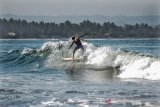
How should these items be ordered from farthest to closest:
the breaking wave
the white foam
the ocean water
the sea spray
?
the breaking wave
the sea spray
the white foam
the ocean water

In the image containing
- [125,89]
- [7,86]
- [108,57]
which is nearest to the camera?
[125,89]

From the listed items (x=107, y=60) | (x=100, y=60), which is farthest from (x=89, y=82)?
(x=100, y=60)

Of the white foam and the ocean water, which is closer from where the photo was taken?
the ocean water

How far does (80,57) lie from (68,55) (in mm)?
3168

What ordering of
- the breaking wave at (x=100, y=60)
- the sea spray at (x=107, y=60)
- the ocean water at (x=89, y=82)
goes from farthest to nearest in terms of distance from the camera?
the breaking wave at (x=100, y=60)
the sea spray at (x=107, y=60)
the ocean water at (x=89, y=82)

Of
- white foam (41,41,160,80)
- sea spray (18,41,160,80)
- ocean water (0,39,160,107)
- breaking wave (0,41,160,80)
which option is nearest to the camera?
ocean water (0,39,160,107)

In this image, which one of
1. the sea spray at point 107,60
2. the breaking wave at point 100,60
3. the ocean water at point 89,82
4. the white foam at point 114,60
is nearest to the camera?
the ocean water at point 89,82

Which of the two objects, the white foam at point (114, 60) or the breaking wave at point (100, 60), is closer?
the white foam at point (114, 60)

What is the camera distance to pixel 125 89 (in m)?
22.7

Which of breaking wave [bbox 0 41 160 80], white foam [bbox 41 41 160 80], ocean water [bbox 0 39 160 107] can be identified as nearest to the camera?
ocean water [bbox 0 39 160 107]

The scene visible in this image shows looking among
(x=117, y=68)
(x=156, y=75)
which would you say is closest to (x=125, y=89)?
(x=156, y=75)

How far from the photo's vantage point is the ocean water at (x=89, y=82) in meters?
19.8

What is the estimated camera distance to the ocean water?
1984 centimetres

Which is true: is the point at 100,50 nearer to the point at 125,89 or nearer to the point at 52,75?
the point at 52,75
